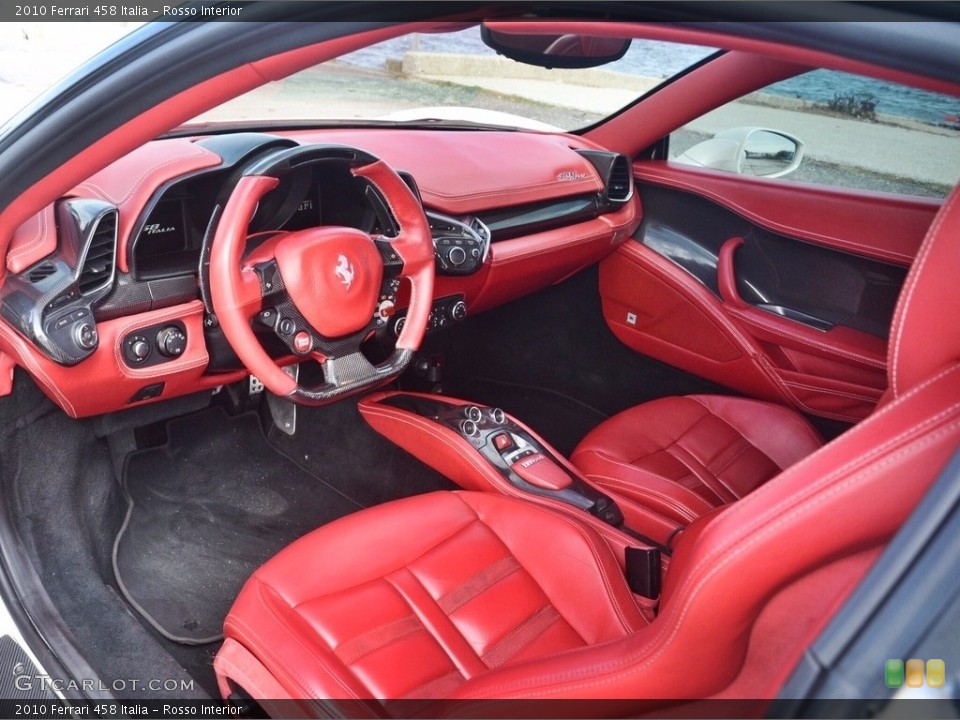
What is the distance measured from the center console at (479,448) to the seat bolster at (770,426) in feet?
1.78

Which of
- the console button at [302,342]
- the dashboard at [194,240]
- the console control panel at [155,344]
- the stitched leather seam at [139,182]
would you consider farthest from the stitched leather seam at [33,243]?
the console button at [302,342]

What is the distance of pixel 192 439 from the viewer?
245 centimetres

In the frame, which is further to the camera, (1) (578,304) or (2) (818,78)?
(1) (578,304)

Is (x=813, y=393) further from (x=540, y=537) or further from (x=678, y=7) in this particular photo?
(x=678, y=7)

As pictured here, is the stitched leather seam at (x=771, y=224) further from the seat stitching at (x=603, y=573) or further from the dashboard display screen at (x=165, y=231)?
the dashboard display screen at (x=165, y=231)

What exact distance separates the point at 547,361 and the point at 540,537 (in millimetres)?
1265

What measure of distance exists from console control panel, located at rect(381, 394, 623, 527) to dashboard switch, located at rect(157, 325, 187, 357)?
27.7 inches

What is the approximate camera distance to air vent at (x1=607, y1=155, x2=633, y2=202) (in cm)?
272

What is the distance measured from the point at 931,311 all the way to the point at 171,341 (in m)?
1.46

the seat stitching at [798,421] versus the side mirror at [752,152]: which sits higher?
the side mirror at [752,152]

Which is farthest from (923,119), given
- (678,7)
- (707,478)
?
(678,7)

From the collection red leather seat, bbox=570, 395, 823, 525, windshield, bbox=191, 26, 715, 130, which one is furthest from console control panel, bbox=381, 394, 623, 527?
windshield, bbox=191, 26, 715, 130

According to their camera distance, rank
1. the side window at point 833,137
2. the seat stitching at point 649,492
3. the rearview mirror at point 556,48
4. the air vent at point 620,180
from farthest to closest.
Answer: the air vent at point 620,180 → the side window at point 833,137 → the seat stitching at point 649,492 → the rearview mirror at point 556,48

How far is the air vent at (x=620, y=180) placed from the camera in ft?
8.93
